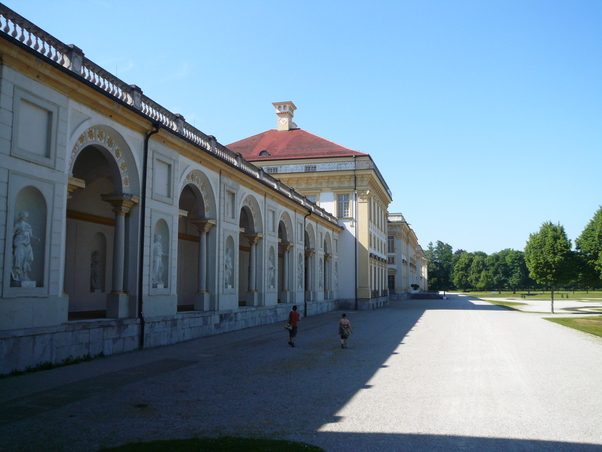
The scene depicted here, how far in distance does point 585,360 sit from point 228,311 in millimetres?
12624

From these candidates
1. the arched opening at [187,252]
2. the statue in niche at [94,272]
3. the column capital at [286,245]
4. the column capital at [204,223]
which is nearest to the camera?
the statue in niche at [94,272]

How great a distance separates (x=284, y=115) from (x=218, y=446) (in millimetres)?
49016

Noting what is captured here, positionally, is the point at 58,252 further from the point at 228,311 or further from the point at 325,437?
the point at 228,311

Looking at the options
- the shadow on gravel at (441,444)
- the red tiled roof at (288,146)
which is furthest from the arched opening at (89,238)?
the red tiled roof at (288,146)

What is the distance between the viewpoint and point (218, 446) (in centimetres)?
588

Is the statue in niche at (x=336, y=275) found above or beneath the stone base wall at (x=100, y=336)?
above

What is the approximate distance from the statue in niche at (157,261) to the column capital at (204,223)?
142 inches

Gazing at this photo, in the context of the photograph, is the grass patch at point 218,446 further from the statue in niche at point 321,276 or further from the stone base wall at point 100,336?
the statue in niche at point 321,276

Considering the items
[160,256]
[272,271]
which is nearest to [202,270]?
[160,256]

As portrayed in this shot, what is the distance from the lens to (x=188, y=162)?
18.6 meters

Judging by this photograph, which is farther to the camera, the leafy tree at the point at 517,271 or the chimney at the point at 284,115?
the leafy tree at the point at 517,271

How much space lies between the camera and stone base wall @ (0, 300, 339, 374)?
402 inches

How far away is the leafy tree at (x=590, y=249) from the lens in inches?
1507

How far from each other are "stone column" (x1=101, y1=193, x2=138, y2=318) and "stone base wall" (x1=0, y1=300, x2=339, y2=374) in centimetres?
63
